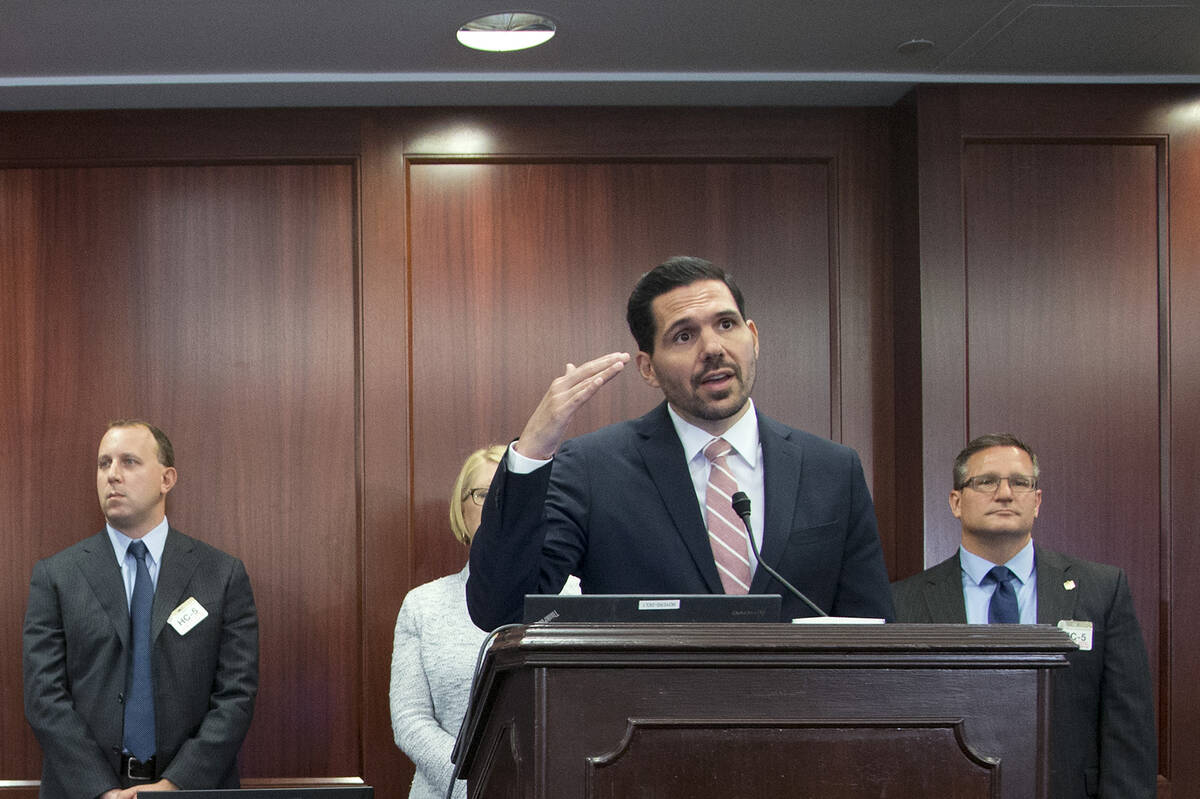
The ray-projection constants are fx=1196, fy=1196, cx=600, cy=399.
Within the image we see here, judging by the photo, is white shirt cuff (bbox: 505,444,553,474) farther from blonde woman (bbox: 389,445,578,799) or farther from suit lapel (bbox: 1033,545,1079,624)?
suit lapel (bbox: 1033,545,1079,624)

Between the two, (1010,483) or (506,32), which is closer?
(1010,483)

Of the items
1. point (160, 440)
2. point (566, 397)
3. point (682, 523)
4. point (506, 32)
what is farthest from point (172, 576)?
point (566, 397)

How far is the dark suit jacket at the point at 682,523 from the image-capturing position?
2041 millimetres

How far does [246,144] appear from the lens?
4.08 metres

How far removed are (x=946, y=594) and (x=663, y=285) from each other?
152 centimetres

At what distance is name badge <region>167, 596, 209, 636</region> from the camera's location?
139 inches

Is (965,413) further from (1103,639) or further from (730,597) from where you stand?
(730,597)

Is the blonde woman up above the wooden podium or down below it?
below

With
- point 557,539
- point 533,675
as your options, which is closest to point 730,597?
point 533,675

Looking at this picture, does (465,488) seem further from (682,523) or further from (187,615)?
(682,523)

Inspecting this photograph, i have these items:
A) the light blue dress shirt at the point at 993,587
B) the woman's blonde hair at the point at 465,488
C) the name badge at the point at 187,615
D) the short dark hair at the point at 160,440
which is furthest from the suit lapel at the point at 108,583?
the light blue dress shirt at the point at 993,587

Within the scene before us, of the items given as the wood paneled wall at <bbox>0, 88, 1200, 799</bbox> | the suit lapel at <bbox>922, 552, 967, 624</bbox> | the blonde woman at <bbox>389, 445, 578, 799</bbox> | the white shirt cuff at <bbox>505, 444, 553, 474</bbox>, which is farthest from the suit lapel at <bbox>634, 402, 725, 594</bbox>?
the wood paneled wall at <bbox>0, 88, 1200, 799</bbox>

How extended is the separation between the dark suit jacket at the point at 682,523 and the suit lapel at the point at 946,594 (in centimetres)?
114

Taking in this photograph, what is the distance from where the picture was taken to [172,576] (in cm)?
361
